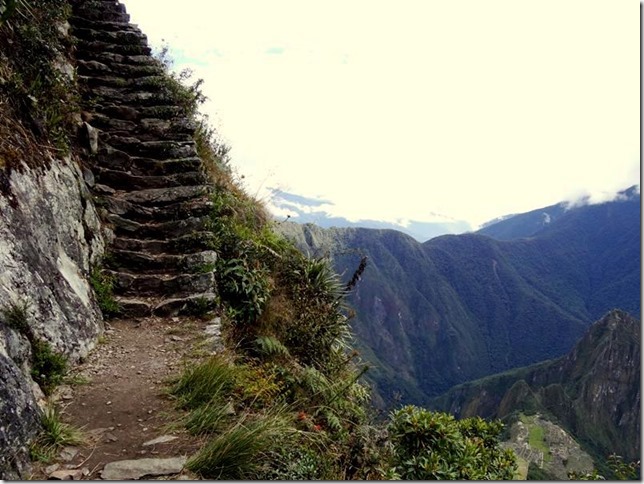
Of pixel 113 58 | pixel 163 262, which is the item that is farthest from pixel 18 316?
pixel 113 58

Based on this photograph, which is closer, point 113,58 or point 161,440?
point 161,440

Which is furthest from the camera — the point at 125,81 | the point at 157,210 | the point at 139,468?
the point at 125,81

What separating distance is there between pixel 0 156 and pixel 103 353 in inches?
108

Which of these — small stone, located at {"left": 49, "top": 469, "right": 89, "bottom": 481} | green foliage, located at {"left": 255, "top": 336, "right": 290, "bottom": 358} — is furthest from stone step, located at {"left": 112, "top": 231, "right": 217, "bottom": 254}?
small stone, located at {"left": 49, "top": 469, "right": 89, "bottom": 481}

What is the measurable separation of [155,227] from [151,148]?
2353 mm

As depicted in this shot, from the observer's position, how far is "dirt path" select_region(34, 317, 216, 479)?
4551 millimetres

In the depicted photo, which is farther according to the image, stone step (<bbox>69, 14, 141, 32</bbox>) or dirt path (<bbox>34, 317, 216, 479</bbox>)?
stone step (<bbox>69, 14, 141, 32</bbox>)

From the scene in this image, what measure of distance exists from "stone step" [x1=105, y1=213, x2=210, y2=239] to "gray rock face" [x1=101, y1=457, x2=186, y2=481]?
509 cm

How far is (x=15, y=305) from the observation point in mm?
5000

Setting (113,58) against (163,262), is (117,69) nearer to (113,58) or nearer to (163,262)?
(113,58)

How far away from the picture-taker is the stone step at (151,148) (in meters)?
10.2

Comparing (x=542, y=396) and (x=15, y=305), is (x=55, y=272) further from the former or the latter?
(x=542, y=396)

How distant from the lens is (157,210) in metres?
9.27

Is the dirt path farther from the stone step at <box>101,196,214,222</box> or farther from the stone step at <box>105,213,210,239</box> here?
the stone step at <box>101,196,214,222</box>
